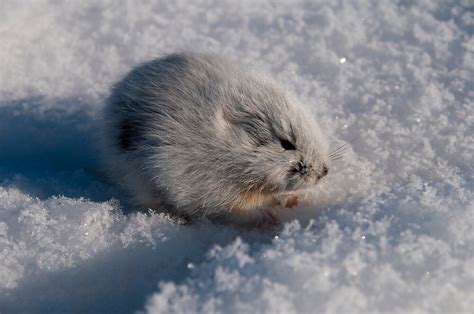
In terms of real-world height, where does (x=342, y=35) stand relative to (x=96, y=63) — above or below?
above

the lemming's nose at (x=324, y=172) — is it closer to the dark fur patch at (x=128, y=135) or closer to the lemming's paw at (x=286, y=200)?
the lemming's paw at (x=286, y=200)

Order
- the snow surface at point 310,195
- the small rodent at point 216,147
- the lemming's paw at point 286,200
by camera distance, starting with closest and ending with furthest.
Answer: the snow surface at point 310,195
the small rodent at point 216,147
the lemming's paw at point 286,200

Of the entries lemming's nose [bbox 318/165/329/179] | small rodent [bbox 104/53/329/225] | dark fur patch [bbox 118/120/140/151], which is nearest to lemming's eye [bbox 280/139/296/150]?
small rodent [bbox 104/53/329/225]

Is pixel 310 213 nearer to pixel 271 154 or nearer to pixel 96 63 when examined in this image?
pixel 271 154

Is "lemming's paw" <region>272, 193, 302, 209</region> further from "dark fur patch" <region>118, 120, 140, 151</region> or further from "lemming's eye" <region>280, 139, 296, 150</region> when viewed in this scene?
"dark fur patch" <region>118, 120, 140, 151</region>

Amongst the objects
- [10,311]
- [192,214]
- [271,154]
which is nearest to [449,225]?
[271,154]

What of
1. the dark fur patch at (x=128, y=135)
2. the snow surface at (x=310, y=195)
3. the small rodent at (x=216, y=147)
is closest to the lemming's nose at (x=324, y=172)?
the small rodent at (x=216, y=147)

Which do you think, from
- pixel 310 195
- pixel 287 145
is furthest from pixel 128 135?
pixel 310 195
